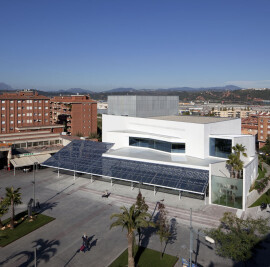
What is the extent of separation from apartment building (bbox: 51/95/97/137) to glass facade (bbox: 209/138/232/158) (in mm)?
52103

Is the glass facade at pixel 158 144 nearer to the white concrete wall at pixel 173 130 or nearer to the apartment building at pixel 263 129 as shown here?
the white concrete wall at pixel 173 130

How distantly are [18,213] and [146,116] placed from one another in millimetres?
32197

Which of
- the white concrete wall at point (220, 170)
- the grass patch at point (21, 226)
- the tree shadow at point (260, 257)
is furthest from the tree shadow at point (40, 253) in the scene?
the white concrete wall at point (220, 170)

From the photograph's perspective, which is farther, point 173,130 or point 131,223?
point 173,130

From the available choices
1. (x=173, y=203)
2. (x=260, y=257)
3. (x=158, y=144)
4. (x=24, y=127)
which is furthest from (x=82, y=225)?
(x=24, y=127)

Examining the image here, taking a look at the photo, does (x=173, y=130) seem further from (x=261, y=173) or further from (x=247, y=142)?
(x=261, y=173)

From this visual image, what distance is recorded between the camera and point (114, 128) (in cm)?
5419

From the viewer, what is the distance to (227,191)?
32688 millimetres

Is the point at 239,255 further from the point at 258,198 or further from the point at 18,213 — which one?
the point at 18,213

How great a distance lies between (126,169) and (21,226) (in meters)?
16.1

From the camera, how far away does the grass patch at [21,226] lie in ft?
82.9

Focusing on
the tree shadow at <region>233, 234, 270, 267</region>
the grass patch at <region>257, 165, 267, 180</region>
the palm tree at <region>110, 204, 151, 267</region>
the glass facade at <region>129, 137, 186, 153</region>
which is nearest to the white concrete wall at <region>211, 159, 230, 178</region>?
the glass facade at <region>129, 137, 186, 153</region>

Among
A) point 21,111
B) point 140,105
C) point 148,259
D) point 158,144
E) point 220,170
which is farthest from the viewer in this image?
point 21,111

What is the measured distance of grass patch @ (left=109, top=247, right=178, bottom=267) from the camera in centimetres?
2139
